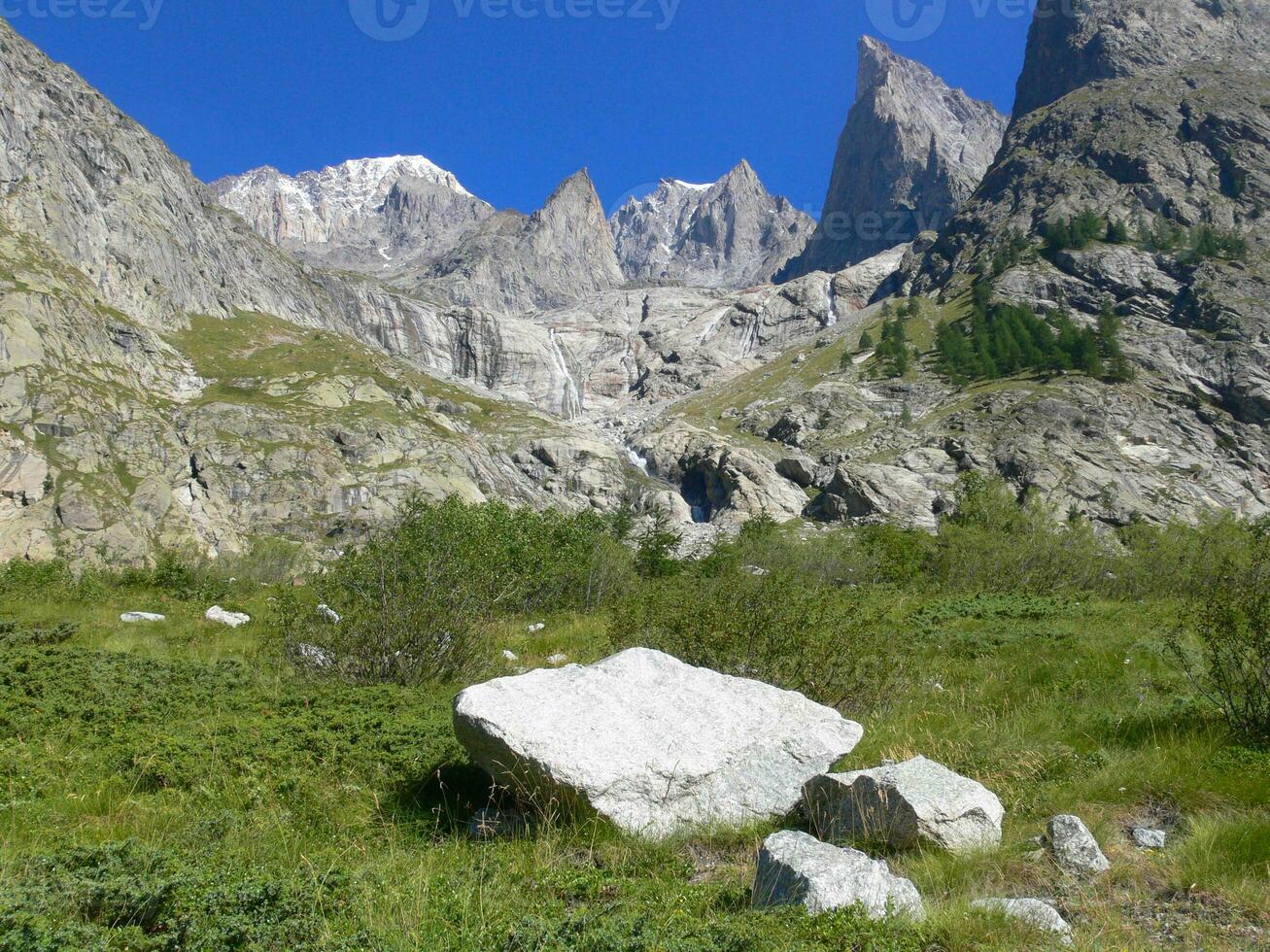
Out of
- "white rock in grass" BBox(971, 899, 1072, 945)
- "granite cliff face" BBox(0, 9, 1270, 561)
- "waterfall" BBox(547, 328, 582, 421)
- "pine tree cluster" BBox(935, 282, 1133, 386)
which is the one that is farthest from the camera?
"waterfall" BBox(547, 328, 582, 421)

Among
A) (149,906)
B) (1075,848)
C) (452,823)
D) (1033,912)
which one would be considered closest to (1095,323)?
(1075,848)

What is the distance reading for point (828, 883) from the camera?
4129 millimetres

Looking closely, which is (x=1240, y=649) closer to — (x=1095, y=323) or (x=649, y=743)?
(x=649, y=743)

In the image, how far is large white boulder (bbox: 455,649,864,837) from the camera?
5.60m

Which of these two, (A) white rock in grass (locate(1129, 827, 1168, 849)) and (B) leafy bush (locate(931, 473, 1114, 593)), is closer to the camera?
(A) white rock in grass (locate(1129, 827, 1168, 849))

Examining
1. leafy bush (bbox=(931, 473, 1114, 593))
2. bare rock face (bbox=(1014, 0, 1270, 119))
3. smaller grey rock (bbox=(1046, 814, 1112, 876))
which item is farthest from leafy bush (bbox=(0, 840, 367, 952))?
bare rock face (bbox=(1014, 0, 1270, 119))

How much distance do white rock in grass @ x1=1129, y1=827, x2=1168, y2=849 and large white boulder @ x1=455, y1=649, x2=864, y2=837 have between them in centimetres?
213

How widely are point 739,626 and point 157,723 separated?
7.22 m

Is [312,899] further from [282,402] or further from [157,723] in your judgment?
[282,402]

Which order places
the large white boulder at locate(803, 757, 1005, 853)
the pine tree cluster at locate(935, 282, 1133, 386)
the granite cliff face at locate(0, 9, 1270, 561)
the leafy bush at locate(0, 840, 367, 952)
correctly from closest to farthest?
1. the leafy bush at locate(0, 840, 367, 952)
2. the large white boulder at locate(803, 757, 1005, 853)
3. the granite cliff face at locate(0, 9, 1270, 561)
4. the pine tree cluster at locate(935, 282, 1133, 386)

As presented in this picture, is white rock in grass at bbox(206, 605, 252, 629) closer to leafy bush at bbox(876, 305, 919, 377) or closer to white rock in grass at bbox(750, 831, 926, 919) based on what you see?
white rock in grass at bbox(750, 831, 926, 919)

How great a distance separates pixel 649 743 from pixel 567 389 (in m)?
177

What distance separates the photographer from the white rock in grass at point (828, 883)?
4.08 metres

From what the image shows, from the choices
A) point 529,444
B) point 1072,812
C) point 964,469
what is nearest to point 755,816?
point 1072,812
